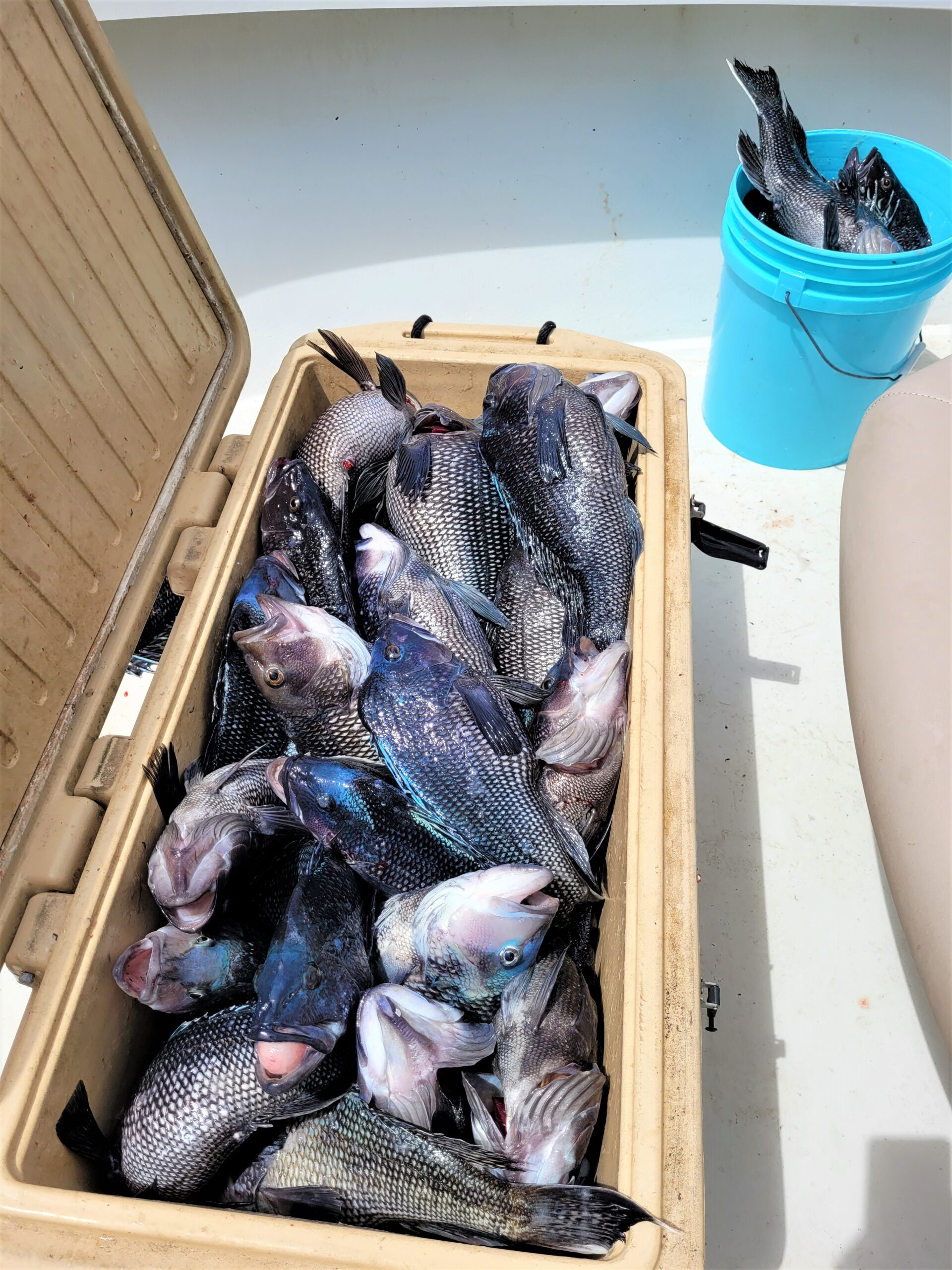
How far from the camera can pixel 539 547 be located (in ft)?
5.12

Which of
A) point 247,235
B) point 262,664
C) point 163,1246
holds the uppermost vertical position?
point 247,235

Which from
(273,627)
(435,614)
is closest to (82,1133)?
(273,627)

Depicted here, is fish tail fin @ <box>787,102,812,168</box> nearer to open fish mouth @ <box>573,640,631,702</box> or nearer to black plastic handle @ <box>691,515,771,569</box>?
black plastic handle @ <box>691,515,771,569</box>

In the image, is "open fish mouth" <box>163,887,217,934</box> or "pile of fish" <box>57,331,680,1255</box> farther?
"open fish mouth" <box>163,887,217,934</box>

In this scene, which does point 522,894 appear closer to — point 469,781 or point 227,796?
point 469,781

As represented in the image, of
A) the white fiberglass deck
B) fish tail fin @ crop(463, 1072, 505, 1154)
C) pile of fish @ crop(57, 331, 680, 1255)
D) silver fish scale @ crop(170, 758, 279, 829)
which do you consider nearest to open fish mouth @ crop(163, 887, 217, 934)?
pile of fish @ crop(57, 331, 680, 1255)

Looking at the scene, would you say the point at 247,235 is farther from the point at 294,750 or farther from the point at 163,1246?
the point at 163,1246

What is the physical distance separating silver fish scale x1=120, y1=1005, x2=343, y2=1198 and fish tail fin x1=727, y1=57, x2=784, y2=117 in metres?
2.54

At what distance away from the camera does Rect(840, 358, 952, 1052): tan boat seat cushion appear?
1250 millimetres

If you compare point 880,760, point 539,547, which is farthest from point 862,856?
point 539,547

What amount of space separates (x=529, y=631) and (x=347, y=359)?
765mm

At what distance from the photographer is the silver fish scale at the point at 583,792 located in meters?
1.31

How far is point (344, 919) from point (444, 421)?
1.02 meters

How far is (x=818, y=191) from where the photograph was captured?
2.29 meters
